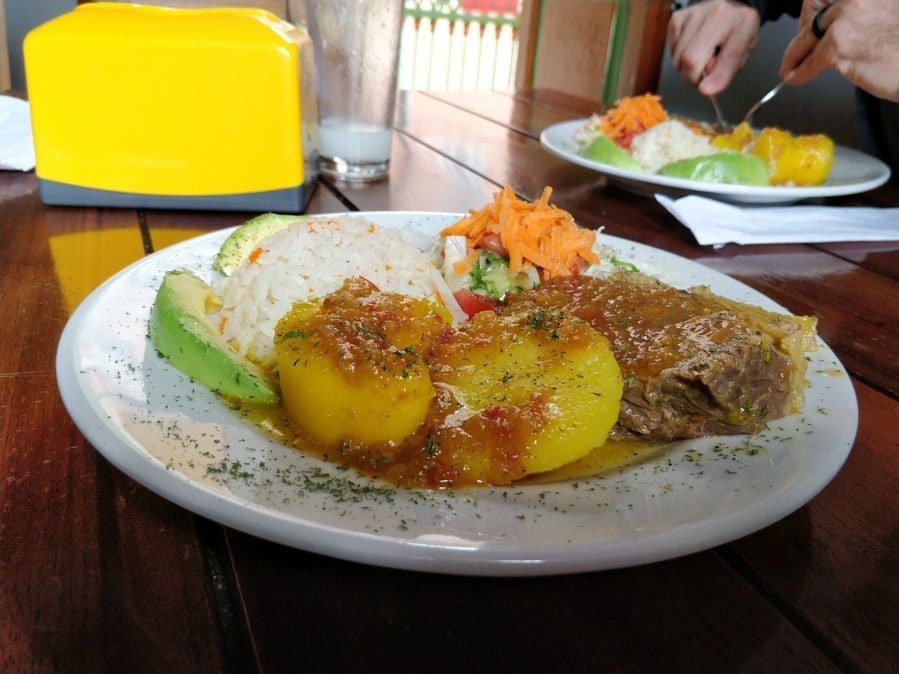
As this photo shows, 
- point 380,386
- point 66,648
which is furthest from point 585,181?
point 66,648

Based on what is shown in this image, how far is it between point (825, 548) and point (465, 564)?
43 cm

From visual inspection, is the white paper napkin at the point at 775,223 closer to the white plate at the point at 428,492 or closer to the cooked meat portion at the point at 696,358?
the cooked meat portion at the point at 696,358

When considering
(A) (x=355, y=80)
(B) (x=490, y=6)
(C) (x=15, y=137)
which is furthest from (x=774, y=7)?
(B) (x=490, y=6)

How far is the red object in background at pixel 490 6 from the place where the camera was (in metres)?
8.75

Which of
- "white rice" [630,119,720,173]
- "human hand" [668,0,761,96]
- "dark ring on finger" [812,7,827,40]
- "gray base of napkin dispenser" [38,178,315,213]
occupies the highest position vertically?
"dark ring on finger" [812,7,827,40]

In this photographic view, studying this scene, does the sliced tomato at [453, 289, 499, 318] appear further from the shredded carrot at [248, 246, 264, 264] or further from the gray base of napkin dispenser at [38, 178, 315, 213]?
the gray base of napkin dispenser at [38, 178, 315, 213]

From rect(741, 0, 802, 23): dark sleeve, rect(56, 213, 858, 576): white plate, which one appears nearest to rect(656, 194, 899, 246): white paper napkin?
rect(56, 213, 858, 576): white plate

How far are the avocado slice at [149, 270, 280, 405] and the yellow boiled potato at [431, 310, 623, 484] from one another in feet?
0.73

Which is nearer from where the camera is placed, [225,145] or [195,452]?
[195,452]

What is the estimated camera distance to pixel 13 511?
0.71 metres

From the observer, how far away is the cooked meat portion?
34.9 inches

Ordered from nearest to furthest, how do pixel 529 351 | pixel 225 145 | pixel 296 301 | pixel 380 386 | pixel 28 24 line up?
pixel 380 386 → pixel 529 351 → pixel 296 301 → pixel 225 145 → pixel 28 24

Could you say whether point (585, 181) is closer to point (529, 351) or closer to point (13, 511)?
point (529, 351)

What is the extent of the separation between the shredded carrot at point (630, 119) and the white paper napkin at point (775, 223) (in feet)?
2.18
